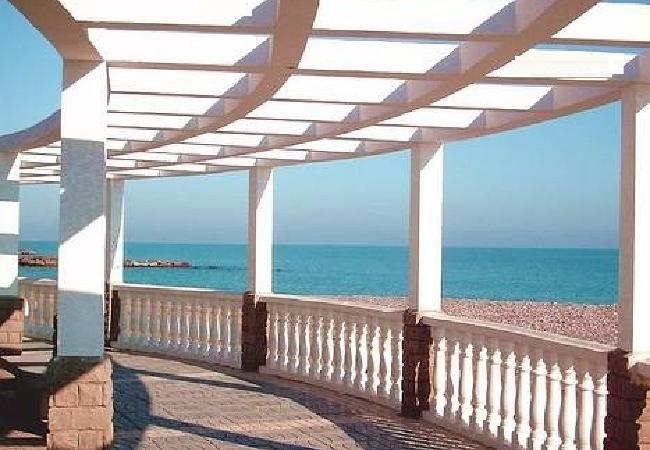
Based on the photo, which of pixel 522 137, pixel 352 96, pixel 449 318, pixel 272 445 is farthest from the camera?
pixel 522 137

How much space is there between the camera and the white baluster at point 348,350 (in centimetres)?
1105

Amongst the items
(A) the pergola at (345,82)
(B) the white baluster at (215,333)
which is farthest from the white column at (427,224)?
(B) the white baluster at (215,333)

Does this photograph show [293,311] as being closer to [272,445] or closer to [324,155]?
[324,155]

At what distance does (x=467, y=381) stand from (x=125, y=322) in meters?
7.86

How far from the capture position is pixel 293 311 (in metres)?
12.2

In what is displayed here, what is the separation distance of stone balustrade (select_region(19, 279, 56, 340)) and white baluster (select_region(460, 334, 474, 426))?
361 inches

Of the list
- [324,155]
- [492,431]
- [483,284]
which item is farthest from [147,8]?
[483,284]

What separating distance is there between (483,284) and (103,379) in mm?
82706

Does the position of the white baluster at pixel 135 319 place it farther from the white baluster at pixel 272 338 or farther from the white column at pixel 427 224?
the white column at pixel 427 224

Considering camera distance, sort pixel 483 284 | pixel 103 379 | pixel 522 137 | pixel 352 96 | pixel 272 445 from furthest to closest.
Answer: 1. pixel 483 284
2. pixel 522 137
3. pixel 272 445
4. pixel 352 96
5. pixel 103 379

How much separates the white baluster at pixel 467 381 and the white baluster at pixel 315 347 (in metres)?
3.15

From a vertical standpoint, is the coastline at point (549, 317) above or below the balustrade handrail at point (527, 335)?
below

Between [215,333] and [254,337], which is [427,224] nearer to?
[254,337]

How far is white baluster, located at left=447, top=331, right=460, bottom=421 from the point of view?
9008 millimetres
